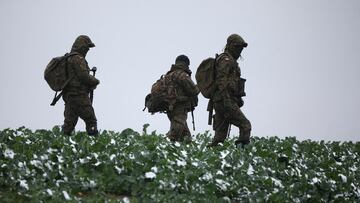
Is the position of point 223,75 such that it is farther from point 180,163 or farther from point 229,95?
point 180,163

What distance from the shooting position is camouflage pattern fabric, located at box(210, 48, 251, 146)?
1625cm

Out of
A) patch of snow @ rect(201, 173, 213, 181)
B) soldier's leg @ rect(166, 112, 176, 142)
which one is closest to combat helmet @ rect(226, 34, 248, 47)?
soldier's leg @ rect(166, 112, 176, 142)

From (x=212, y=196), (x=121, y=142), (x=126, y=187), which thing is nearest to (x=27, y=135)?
(x=121, y=142)

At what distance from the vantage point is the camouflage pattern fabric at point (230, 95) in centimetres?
1625

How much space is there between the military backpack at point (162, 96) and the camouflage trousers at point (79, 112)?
165 centimetres

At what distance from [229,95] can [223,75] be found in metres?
0.50

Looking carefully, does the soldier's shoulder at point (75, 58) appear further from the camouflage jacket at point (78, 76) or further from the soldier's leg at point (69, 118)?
the soldier's leg at point (69, 118)

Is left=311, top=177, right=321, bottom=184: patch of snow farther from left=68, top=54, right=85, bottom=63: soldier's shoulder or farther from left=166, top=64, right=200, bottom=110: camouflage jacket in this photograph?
left=68, top=54, right=85, bottom=63: soldier's shoulder

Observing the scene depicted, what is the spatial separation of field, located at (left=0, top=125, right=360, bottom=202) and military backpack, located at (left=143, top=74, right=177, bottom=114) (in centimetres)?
300

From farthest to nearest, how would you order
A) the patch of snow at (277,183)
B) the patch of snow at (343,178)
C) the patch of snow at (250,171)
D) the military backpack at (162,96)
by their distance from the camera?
the military backpack at (162,96), the patch of snow at (343,178), the patch of snow at (250,171), the patch of snow at (277,183)

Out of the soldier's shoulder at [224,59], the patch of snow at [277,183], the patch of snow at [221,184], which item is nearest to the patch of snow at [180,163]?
the patch of snow at [221,184]

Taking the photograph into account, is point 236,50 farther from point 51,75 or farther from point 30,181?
point 30,181

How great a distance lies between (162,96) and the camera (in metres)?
17.8

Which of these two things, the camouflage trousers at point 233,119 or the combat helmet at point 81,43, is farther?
the combat helmet at point 81,43
